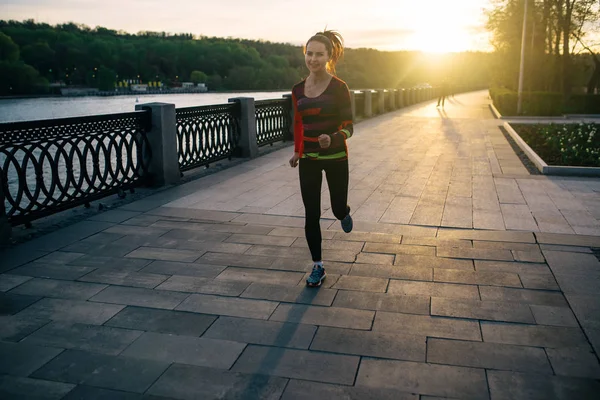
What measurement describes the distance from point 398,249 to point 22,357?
3338 millimetres

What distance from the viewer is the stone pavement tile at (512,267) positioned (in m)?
4.55

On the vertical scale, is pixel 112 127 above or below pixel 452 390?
above

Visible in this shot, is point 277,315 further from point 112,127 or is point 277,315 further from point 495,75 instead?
point 495,75

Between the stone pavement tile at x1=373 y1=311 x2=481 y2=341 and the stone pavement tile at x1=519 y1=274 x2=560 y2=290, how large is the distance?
922 mm

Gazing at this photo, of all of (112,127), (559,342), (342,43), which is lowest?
(559,342)

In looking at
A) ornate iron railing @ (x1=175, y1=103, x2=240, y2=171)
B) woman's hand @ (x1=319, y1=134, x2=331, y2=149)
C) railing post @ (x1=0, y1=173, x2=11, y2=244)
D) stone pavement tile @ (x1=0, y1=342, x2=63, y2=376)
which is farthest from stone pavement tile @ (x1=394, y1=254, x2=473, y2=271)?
ornate iron railing @ (x1=175, y1=103, x2=240, y2=171)

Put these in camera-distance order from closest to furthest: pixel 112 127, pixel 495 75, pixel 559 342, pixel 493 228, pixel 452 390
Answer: pixel 452 390 → pixel 559 342 → pixel 493 228 → pixel 112 127 → pixel 495 75

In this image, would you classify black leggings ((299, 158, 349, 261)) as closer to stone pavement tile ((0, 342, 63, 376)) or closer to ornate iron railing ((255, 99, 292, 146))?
stone pavement tile ((0, 342, 63, 376))

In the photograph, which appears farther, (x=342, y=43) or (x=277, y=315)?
(x=342, y=43)

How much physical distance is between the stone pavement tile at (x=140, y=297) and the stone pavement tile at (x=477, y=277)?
2.11 m

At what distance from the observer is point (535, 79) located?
3262 centimetres

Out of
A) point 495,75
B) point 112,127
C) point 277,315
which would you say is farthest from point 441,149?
point 495,75

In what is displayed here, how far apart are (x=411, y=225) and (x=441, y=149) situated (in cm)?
717

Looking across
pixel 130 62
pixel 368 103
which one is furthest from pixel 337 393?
pixel 130 62
